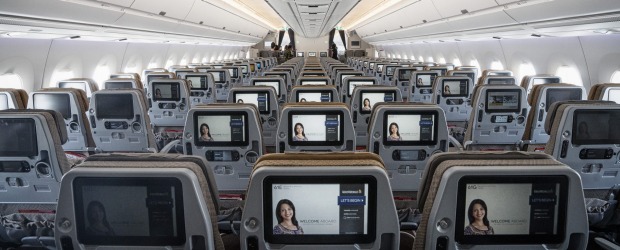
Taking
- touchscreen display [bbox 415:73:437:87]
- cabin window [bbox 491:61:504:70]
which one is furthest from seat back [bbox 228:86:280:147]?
cabin window [bbox 491:61:504:70]

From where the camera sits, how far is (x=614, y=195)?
4.36 m

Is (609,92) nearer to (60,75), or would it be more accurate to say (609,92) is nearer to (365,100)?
(365,100)

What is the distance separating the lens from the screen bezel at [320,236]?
210 cm

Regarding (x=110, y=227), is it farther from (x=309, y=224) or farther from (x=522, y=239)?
(x=522, y=239)

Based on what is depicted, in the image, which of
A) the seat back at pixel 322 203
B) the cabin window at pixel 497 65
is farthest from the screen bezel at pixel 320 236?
the cabin window at pixel 497 65

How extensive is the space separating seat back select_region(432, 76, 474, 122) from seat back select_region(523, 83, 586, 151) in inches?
70.1

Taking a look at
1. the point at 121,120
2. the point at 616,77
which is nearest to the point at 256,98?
the point at 121,120

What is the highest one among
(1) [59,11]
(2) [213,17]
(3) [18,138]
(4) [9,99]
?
(2) [213,17]

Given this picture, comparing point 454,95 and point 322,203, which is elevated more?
point 322,203

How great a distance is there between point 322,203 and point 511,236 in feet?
2.54

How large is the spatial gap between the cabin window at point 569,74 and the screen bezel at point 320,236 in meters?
10.4

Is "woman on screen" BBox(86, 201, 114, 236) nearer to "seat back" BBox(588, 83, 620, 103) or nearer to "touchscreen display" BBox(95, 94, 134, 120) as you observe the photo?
"touchscreen display" BBox(95, 94, 134, 120)

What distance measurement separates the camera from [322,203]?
7.07 ft

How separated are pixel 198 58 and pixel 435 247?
83.3 ft
